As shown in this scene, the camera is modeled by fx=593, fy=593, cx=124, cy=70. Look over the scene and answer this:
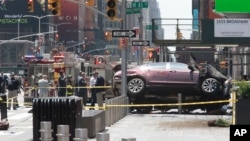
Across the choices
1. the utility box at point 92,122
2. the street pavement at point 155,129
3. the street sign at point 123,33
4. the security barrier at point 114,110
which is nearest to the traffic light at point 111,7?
the street sign at point 123,33

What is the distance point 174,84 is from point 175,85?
62 mm

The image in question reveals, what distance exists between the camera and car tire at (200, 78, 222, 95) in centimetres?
2280

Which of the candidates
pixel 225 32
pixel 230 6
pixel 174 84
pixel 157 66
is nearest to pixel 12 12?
pixel 225 32

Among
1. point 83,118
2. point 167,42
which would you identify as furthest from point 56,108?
point 167,42

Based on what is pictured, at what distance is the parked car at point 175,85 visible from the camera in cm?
2297

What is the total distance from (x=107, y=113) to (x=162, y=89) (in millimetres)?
5890

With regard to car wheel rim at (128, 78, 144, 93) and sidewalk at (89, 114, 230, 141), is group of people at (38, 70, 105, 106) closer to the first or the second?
car wheel rim at (128, 78, 144, 93)

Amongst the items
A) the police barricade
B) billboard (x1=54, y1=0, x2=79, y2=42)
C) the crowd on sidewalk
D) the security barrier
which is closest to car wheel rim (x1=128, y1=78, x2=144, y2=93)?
the security barrier

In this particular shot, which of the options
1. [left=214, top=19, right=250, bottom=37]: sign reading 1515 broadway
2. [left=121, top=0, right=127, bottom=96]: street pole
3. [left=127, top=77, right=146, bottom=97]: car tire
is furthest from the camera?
[left=214, top=19, right=250, bottom=37]: sign reading 1515 broadway

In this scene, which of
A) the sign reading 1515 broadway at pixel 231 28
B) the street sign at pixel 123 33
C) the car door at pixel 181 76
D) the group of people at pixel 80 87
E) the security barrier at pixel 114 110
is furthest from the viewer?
the sign reading 1515 broadway at pixel 231 28

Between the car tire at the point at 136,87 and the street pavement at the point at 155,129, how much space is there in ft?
4.73

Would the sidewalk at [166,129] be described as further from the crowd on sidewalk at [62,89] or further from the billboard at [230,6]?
the crowd on sidewalk at [62,89]

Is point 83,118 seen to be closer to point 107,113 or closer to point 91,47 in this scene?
point 107,113

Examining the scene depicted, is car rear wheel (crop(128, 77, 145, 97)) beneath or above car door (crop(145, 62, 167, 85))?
beneath
